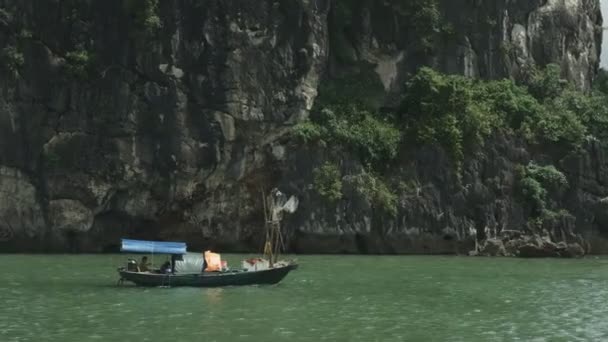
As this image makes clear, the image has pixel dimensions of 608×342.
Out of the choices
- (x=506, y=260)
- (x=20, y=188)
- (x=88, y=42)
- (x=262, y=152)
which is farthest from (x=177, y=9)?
(x=506, y=260)

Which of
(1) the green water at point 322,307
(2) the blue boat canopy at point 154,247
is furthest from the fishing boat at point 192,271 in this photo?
(1) the green water at point 322,307

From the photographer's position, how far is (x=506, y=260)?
3734 cm

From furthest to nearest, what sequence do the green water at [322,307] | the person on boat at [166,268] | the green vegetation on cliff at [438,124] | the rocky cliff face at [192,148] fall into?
1. the green vegetation on cliff at [438,124]
2. the rocky cliff face at [192,148]
3. the person on boat at [166,268]
4. the green water at [322,307]

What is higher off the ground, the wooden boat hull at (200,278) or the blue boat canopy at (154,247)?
the blue boat canopy at (154,247)

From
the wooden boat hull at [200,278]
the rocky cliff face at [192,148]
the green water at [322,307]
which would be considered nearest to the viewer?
the green water at [322,307]

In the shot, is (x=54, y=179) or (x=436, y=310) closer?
(x=436, y=310)

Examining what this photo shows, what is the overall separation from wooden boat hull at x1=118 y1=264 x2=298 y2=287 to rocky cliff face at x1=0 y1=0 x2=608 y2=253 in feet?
46.6

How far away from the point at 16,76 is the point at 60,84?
180 cm

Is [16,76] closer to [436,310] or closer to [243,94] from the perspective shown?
[243,94]

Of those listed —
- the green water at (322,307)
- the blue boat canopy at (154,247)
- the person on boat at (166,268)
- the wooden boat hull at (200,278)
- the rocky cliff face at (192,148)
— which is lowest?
the green water at (322,307)

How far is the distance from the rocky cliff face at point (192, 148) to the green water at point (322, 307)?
7515mm

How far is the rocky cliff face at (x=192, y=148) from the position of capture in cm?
3884

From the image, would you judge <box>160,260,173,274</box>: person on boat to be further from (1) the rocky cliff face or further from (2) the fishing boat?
(1) the rocky cliff face

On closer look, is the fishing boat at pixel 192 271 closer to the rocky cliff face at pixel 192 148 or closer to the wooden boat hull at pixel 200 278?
the wooden boat hull at pixel 200 278
